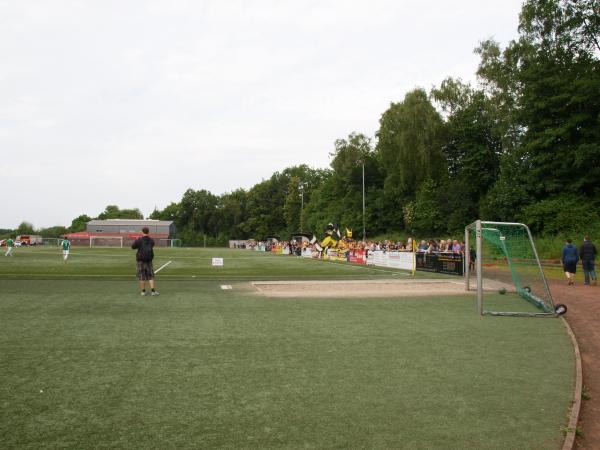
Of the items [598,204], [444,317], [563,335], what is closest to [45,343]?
[444,317]

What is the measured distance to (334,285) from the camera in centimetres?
1670

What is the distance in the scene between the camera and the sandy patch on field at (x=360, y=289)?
14.0 metres

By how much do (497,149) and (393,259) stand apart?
31216 millimetres

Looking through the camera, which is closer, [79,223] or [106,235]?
[106,235]

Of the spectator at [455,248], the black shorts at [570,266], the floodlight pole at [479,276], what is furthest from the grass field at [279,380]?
the spectator at [455,248]

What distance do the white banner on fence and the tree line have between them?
14910 mm

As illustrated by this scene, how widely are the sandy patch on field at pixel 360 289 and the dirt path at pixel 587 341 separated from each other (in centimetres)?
325

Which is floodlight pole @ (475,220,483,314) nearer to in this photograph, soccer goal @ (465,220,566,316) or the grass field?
soccer goal @ (465,220,566,316)

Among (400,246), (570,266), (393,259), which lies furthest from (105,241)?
(570,266)

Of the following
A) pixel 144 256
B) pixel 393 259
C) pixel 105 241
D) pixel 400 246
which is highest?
pixel 144 256

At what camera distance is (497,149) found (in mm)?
53281

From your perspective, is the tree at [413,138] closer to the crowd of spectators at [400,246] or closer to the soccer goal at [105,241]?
the crowd of spectators at [400,246]

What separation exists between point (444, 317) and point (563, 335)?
2285mm

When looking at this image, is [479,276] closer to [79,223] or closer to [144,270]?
[144,270]
